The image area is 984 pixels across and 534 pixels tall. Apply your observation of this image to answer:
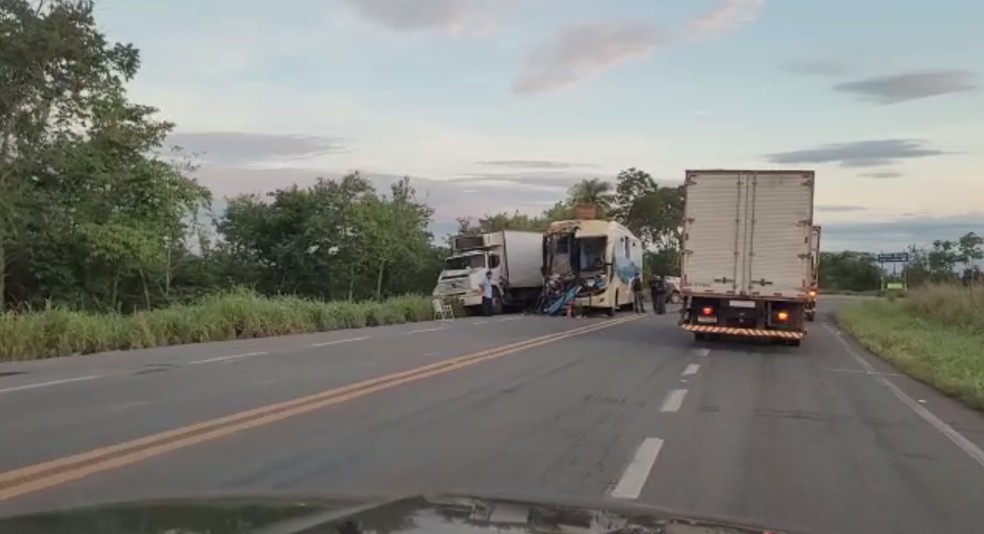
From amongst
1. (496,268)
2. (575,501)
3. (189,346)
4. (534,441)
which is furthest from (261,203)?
(575,501)

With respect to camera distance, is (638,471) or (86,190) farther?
(86,190)

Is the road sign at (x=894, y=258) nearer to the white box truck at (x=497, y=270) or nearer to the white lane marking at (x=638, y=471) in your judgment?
the white box truck at (x=497, y=270)

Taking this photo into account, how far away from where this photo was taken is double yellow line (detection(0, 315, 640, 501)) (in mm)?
6998

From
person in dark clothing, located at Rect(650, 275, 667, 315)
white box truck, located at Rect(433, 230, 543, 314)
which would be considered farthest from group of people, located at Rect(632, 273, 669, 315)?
white box truck, located at Rect(433, 230, 543, 314)

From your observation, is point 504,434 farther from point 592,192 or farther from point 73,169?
point 592,192

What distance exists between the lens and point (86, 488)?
22.2ft

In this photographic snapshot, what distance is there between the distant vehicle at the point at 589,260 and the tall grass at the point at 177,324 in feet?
25.2

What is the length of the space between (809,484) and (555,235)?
3049cm

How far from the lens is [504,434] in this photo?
9422mm

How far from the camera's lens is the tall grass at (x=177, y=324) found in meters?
18.2

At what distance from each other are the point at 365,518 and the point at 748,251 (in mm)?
19088

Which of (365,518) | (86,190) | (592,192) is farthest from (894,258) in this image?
(365,518)

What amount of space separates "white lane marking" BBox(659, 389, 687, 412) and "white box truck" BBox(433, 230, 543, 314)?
1019 inches

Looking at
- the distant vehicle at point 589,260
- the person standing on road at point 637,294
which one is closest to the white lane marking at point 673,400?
the distant vehicle at point 589,260
